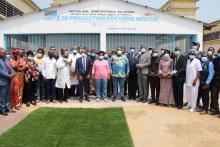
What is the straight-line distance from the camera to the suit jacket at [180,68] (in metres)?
10.8

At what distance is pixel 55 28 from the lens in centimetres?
1630

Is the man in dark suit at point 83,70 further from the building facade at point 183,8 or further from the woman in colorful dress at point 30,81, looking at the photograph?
the building facade at point 183,8

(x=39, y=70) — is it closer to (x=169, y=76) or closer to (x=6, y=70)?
(x=6, y=70)

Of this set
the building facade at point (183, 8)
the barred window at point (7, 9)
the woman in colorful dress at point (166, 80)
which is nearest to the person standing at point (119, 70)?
the woman in colorful dress at point (166, 80)

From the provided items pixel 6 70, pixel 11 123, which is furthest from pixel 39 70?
pixel 11 123

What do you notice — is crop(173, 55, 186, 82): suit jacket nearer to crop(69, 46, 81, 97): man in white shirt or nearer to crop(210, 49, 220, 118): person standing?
crop(210, 49, 220, 118): person standing

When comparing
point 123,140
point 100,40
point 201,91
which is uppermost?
point 100,40

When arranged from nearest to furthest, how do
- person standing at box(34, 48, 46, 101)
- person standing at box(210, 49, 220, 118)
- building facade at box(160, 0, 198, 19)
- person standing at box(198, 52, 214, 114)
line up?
1. person standing at box(210, 49, 220, 118)
2. person standing at box(198, 52, 214, 114)
3. person standing at box(34, 48, 46, 101)
4. building facade at box(160, 0, 198, 19)

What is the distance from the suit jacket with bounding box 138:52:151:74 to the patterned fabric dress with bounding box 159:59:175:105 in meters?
0.60

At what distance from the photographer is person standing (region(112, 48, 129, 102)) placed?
12.3 meters

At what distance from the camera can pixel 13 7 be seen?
933 inches

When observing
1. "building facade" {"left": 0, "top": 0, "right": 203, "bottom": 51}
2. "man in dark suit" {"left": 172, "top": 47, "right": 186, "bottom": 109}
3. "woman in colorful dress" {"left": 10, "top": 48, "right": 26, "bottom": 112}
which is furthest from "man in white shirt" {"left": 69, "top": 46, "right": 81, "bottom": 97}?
"building facade" {"left": 0, "top": 0, "right": 203, "bottom": 51}

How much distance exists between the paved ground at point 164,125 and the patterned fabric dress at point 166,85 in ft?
Answer: 1.35

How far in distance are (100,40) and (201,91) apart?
6947 millimetres
